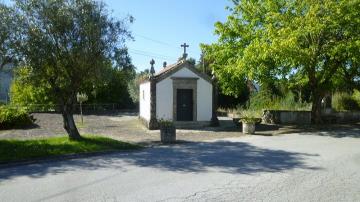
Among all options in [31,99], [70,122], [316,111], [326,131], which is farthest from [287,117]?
[31,99]

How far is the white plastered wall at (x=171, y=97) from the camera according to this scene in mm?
22922

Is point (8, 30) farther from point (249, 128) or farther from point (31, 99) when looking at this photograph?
point (31, 99)

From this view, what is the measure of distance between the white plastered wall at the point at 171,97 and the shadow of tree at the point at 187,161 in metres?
7.97

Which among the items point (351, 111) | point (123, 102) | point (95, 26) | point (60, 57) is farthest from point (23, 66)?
point (123, 102)

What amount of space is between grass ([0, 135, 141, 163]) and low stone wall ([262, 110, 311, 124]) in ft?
40.1

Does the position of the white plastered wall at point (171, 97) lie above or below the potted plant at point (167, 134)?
above

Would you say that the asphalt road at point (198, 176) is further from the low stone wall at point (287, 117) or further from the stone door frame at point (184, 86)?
the low stone wall at point (287, 117)

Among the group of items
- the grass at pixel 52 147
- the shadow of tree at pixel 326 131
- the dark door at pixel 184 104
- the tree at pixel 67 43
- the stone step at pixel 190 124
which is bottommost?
the grass at pixel 52 147

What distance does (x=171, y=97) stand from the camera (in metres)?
23.1

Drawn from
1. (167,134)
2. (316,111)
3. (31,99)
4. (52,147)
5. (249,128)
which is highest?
(31,99)

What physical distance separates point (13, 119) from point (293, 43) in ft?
51.3

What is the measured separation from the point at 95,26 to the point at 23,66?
3.01 meters

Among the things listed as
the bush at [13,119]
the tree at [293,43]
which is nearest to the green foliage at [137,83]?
the tree at [293,43]

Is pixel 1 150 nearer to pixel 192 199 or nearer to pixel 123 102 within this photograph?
pixel 192 199
